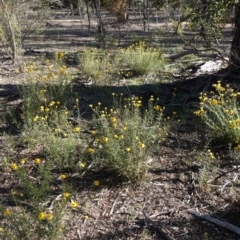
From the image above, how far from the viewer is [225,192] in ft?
10.4

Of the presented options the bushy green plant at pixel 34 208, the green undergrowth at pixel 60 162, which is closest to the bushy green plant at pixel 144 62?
the green undergrowth at pixel 60 162

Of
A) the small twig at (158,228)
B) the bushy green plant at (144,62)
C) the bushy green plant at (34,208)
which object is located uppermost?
the bushy green plant at (144,62)

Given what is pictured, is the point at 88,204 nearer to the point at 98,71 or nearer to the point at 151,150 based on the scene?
the point at 151,150

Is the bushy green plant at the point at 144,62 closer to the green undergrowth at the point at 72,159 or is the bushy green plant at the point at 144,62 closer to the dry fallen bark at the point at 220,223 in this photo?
the green undergrowth at the point at 72,159

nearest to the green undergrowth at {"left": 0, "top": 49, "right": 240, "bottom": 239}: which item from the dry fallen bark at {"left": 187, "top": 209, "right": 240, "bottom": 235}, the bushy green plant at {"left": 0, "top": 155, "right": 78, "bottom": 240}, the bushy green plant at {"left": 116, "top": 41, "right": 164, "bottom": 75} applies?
the bushy green plant at {"left": 0, "top": 155, "right": 78, "bottom": 240}

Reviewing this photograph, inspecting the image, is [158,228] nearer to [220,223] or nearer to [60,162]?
[220,223]

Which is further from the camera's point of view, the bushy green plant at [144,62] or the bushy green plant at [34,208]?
the bushy green plant at [144,62]

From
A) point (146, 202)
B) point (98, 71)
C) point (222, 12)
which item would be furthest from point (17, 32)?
point (146, 202)

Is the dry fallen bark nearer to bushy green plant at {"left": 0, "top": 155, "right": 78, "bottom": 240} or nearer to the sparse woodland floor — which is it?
the sparse woodland floor

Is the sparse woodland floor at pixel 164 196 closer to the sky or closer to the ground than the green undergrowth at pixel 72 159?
closer to the ground

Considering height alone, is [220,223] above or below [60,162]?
below

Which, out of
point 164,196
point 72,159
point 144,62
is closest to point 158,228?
point 164,196

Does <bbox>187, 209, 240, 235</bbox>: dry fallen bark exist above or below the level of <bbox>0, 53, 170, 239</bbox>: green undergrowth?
below

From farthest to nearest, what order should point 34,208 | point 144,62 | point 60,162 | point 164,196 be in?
point 144,62
point 60,162
point 164,196
point 34,208
